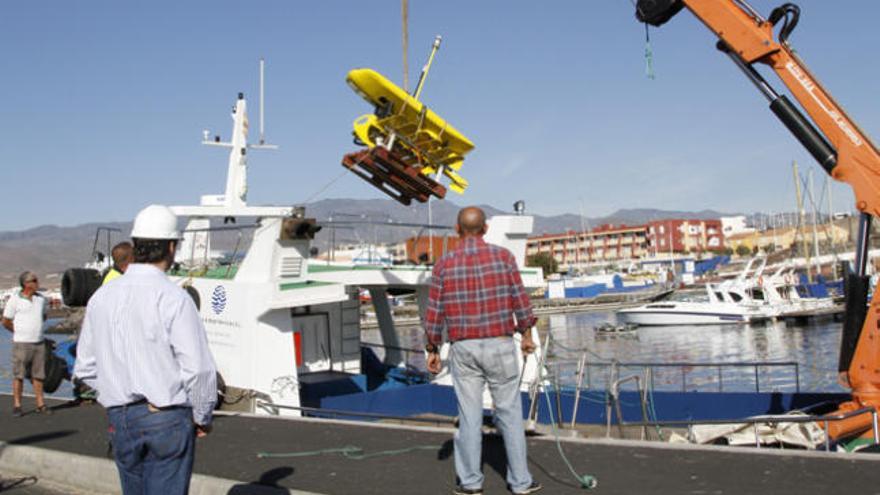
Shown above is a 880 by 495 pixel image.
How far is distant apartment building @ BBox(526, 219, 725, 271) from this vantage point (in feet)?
562

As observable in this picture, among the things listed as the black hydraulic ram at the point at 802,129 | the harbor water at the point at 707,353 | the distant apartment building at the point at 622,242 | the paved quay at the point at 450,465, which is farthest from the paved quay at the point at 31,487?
the distant apartment building at the point at 622,242

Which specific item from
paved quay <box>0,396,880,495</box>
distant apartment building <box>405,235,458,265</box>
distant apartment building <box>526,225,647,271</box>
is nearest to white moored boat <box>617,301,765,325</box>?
distant apartment building <box>405,235,458,265</box>

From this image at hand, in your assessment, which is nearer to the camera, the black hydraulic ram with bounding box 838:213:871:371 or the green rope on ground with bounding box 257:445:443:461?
the green rope on ground with bounding box 257:445:443:461

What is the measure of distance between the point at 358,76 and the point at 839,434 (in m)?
7.83

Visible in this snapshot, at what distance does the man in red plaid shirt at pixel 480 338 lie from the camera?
5637 mm

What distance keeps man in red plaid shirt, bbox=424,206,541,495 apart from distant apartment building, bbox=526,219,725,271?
535 feet

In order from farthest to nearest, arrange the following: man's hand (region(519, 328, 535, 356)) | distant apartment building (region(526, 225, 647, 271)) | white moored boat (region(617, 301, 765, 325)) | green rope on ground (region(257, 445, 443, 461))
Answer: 1. distant apartment building (region(526, 225, 647, 271))
2. white moored boat (region(617, 301, 765, 325))
3. green rope on ground (region(257, 445, 443, 461))
4. man's hand (region(519, 328, 535, 356))

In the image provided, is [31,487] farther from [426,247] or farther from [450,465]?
[426,247]

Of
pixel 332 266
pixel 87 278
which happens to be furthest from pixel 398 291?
pixel 87 278

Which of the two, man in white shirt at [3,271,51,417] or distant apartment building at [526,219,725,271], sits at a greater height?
distant apartment building at [526,219,725,271]

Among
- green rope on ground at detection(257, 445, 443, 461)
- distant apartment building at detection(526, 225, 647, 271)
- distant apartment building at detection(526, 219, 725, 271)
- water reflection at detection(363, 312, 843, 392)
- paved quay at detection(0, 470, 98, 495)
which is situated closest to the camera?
green rope on ground at detection(257, 445, 443, 461)

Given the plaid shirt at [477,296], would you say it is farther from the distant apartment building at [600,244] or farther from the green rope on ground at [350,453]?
the distant apartment building at [600,244]

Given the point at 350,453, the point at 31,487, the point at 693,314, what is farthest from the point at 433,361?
the point at 693,314

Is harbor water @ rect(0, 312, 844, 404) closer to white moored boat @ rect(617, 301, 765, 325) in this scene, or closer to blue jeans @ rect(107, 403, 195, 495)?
white moored boat @ rect(617, 301, 765, 325)
